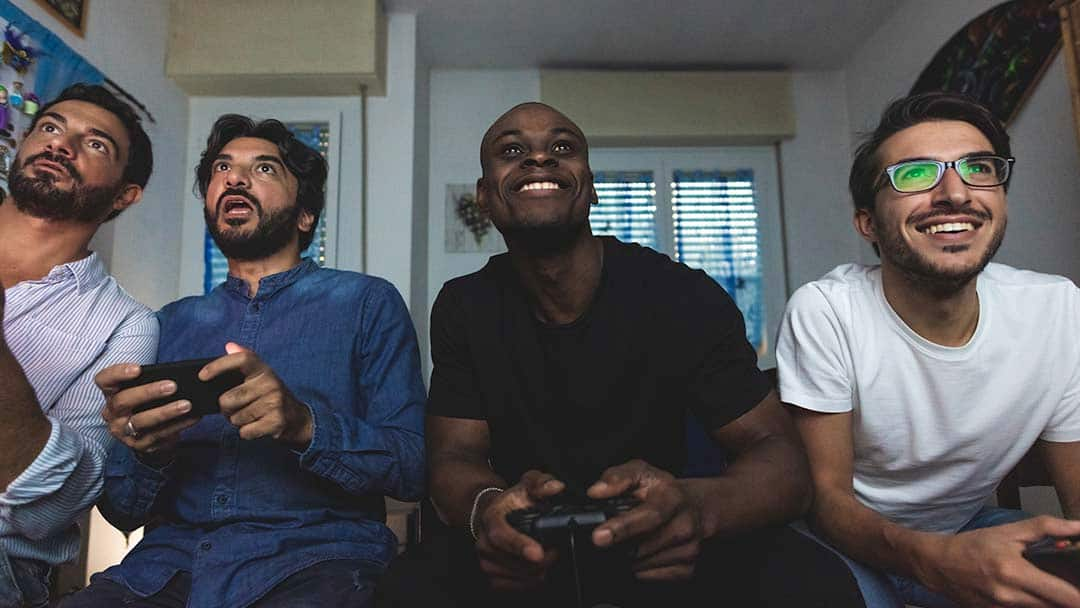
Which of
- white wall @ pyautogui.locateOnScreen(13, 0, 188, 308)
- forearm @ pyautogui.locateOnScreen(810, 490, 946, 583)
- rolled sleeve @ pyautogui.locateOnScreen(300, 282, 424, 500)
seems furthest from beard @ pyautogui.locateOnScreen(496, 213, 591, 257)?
white wall @ pyautogui.locateOnScreen(13, 0, 188, 308)

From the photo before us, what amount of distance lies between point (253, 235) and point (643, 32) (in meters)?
2.65

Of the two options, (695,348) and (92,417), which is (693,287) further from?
(92,417)

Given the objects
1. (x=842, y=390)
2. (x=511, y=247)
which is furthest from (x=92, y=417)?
(x=842, y=390)

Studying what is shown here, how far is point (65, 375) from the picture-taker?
1325 mm

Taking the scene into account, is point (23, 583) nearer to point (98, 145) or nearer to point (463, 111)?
point (98, 145)

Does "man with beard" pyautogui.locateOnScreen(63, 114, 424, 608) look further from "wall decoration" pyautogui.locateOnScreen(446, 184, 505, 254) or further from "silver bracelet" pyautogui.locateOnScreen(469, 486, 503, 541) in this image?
"wall decoration" pyautogui.locateOnScreen(446, 184, 505, 254)

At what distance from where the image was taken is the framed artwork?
6.93ft

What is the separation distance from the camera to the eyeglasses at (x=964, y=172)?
1.25 metres

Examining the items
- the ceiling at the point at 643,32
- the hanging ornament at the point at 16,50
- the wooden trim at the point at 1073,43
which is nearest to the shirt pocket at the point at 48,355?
the hanging ornament at the point at 16,50

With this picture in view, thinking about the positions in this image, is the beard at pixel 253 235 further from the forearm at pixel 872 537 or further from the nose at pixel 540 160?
the forearm at pixel 872 537

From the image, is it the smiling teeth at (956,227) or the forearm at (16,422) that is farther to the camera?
the smiling teeth at (956,227)

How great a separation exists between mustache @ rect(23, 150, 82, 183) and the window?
273cm

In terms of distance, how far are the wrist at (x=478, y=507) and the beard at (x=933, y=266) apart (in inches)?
33.1

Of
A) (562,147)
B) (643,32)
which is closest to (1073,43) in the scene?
(562,147)
